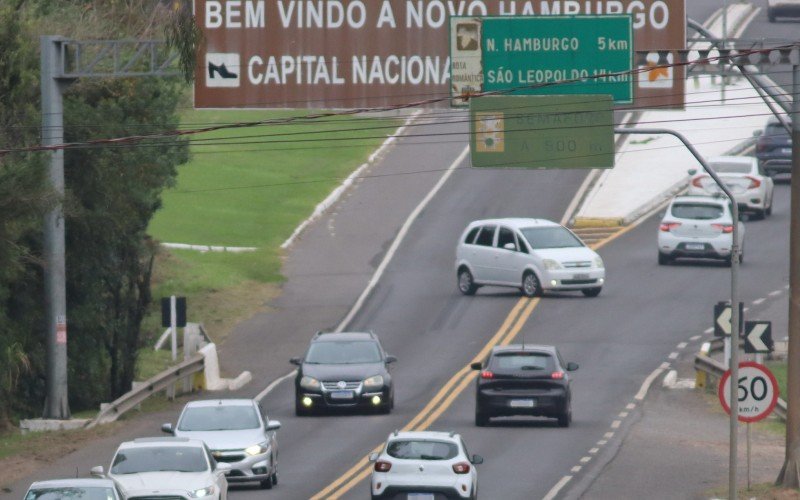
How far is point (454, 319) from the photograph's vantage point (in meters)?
41.1

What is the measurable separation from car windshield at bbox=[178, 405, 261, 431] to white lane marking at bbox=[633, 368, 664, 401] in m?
10.5

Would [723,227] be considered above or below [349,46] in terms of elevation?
below

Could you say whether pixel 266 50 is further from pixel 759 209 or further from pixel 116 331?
pixel 759 209

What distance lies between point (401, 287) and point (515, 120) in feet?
61.2

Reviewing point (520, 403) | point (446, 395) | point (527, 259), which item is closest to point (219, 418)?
point (520, 403)

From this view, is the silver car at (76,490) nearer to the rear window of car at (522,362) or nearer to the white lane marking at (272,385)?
the rear window of car at (522,362)

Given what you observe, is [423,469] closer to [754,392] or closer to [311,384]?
[754,392]

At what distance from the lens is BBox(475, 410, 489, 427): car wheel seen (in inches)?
1187

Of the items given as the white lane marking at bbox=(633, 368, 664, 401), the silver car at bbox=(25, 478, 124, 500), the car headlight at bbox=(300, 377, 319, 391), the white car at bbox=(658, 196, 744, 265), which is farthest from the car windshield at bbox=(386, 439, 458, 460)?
the white car at bbox=(658, 196, 744, 265)

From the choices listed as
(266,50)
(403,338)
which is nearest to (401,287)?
(403,338)

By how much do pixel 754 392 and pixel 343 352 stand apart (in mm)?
10931

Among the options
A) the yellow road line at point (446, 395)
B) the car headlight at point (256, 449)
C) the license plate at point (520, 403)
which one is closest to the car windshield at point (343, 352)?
the yellow road line at point (446, 395)

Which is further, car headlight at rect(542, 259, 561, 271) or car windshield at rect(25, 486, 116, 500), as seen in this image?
car headlight at rect(542, 259, 561, 271)

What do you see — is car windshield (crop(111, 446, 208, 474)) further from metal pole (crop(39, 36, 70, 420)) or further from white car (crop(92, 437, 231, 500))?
metal pole (crop(39, 36, 70, 420))
